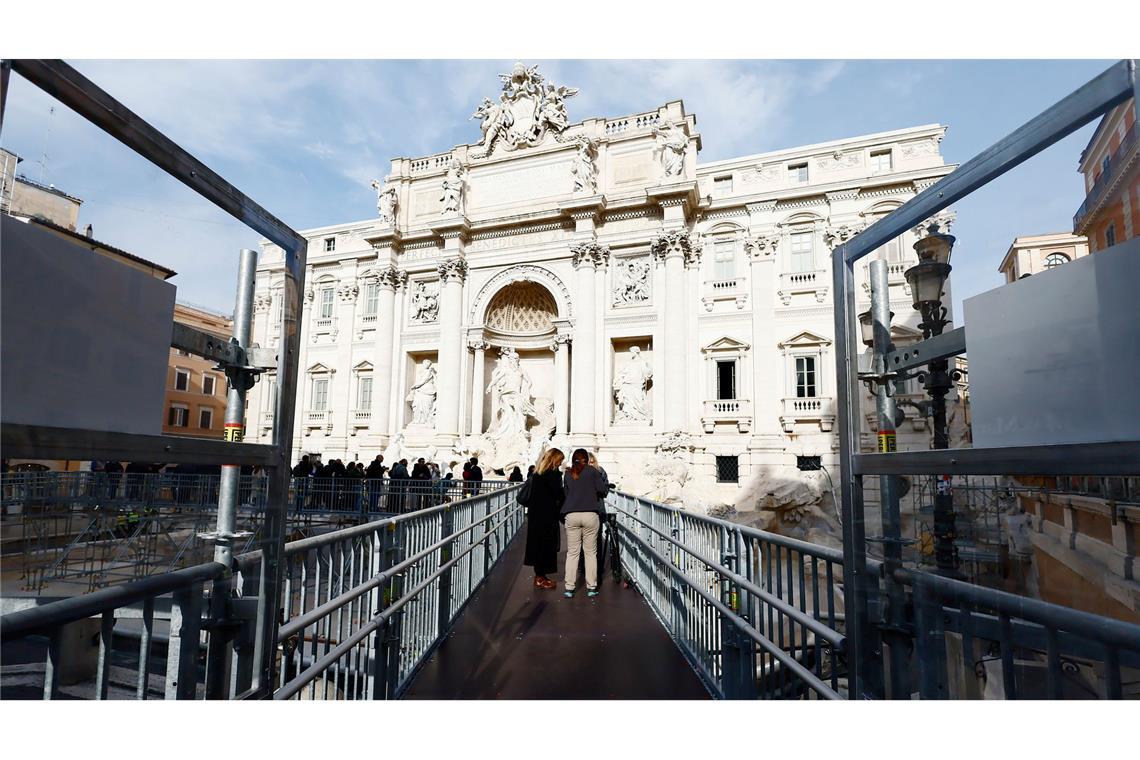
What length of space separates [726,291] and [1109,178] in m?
20.4

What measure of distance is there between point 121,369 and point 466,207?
24.8 metres

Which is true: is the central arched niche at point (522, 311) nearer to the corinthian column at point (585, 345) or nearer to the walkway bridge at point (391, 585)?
the corinthian column at point (585, 345)

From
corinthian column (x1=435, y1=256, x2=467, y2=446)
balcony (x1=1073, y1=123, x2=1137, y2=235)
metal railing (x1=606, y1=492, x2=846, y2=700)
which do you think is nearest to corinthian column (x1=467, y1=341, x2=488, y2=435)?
corinthian column (x1=435, y1=256, x2=467, y2=446)

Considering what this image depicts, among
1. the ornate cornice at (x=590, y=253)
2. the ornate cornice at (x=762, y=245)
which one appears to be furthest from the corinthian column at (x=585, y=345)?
the ornate cornice at (x=762, y=245)

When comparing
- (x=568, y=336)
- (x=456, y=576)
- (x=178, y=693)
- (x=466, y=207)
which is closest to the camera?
(x=178, y=693)

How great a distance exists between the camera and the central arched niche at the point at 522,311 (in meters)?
23.9

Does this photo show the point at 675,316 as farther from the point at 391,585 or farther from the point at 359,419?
the point at 391,585

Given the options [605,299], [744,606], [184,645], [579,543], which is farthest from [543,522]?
[605,299]

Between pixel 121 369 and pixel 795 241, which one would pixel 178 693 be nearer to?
pixel 121 369

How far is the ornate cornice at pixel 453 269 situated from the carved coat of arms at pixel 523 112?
5.31 m

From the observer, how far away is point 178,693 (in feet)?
5.32

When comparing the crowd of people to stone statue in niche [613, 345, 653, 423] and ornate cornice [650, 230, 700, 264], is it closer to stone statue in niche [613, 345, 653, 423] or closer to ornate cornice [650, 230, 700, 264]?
stone statue in niche [613, 345, 653, 423]

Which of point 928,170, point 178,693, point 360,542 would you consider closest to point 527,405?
point 928,170

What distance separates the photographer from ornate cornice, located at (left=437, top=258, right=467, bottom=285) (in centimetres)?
2344
